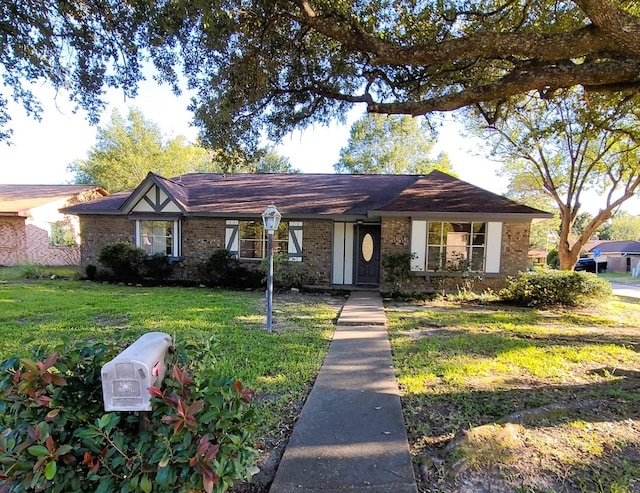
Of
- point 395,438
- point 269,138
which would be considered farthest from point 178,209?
point 395,438

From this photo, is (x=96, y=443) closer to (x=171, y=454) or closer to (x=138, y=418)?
(x=138, y=418)

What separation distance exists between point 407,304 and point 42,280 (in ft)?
41.8

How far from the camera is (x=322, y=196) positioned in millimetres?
14211

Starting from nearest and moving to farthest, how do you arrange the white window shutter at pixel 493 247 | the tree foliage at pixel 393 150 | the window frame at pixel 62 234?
the white window shutter at pixel 493 247, the window frame at pixel 62 234, the tree foliage at pixel 393 150

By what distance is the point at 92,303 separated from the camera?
29.1 ft

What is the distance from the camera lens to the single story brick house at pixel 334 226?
37.9ft

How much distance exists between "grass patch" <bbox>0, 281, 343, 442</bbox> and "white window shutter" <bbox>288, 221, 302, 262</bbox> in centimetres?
213

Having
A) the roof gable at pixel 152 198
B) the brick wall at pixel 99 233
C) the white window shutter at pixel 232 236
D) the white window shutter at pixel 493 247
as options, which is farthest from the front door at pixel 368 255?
the brick wall at pixel 99 233

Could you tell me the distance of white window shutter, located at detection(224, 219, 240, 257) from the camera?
13383mm

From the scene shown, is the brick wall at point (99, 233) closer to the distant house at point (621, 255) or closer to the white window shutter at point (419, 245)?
the white window shutter at point (419, 245)

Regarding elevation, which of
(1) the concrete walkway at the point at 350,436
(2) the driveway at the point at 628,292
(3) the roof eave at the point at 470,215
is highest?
(3) the roof eave at the point at 470,215

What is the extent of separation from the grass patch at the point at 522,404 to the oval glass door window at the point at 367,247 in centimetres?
579

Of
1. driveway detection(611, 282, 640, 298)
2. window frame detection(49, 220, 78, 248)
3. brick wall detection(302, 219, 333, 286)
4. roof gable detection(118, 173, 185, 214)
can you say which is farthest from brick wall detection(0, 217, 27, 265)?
driveway detection(611, 282, 640, 298)

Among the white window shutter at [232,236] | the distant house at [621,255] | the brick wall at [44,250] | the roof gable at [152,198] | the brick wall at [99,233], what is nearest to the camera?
the roof gable at [152,198]
